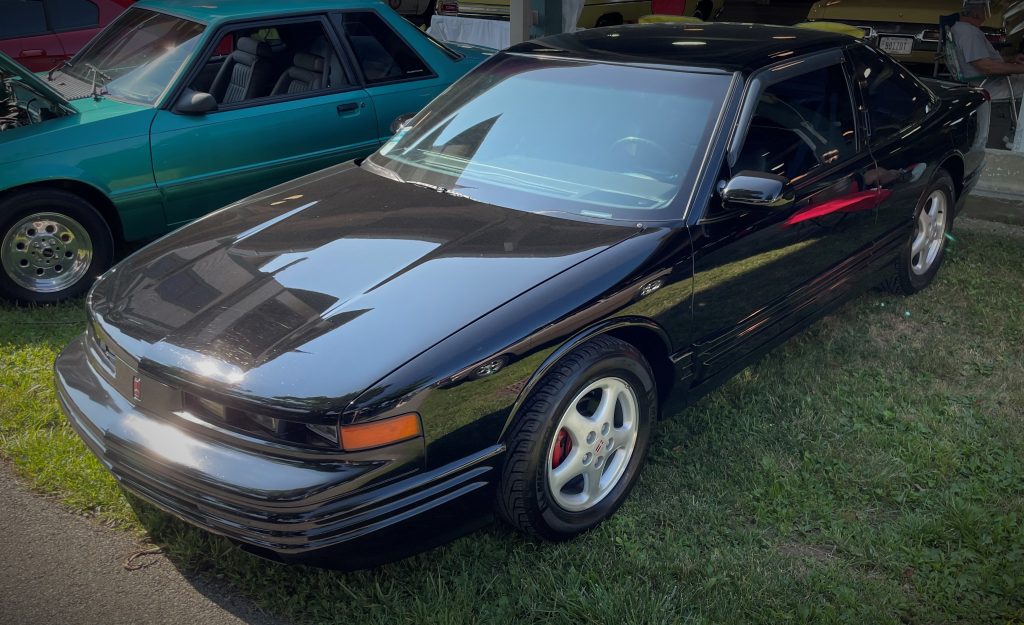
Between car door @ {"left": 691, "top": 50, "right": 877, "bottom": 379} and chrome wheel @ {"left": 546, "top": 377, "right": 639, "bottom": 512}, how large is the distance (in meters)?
0.41

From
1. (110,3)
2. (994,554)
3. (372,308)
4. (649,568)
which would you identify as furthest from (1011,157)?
(110,3)

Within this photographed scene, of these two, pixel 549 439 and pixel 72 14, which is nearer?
pixel 549 439

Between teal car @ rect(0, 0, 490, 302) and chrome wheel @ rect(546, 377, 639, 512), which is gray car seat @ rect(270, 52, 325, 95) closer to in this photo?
teal car @ rect(0, 0, 490, 302)

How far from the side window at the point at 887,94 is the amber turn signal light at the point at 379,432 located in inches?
110

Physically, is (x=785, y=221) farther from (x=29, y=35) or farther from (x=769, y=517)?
(x=29, y=35)

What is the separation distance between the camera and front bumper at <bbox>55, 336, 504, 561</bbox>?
2451 millimetres

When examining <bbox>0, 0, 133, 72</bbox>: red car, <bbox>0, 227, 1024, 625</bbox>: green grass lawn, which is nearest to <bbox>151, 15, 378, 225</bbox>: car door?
<bbox>0, 227, 1024, 625</bbox>: green grass lawn

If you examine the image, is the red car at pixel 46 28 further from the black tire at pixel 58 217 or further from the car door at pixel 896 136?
the car door at pixel 896 136

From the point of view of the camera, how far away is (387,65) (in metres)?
5.94

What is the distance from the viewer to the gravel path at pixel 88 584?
2.81 meters

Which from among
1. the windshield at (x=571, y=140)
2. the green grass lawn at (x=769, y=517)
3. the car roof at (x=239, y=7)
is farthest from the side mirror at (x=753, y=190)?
the car roof at (x=239, y=7)

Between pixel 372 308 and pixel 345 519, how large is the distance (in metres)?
0.64

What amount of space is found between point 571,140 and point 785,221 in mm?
→ 909

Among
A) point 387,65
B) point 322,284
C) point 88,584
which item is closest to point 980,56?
point 387,65
